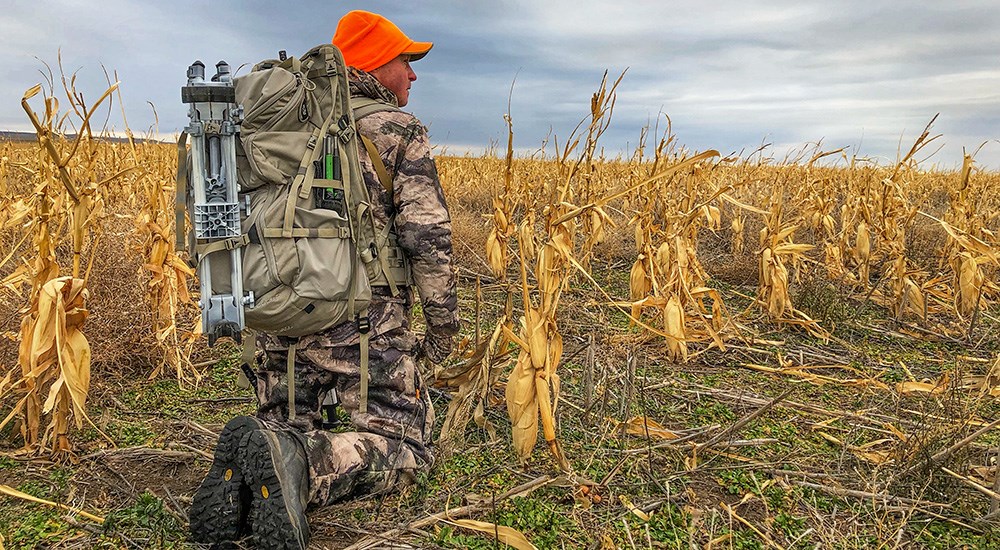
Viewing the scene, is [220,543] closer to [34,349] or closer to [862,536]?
[34,349]

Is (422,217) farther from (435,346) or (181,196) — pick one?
(181,196)

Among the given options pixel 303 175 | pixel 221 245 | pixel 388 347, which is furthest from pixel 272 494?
pixel 303 175

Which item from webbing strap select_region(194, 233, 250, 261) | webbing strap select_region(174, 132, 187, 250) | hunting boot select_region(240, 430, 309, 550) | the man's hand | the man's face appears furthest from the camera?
the man's hand

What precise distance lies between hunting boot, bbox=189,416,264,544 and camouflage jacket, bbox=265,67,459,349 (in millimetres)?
524

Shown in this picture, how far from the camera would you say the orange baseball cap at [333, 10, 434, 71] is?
9.00 ft

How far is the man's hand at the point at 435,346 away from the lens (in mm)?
3008

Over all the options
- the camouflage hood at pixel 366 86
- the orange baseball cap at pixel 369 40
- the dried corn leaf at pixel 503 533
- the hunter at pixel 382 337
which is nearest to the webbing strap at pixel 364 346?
the hunter at pixel 382 337

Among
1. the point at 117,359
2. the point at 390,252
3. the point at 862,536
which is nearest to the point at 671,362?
the point at 862,536

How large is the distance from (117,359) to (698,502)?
3.51m

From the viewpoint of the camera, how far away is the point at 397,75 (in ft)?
9.35

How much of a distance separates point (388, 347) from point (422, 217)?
0.57 metres

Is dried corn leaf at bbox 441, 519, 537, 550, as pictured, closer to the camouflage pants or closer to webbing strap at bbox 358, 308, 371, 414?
the camouflage pants

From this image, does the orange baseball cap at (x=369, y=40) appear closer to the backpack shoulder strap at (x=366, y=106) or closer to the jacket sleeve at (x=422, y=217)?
the backpack shoulder strap at (x=366, y=106)

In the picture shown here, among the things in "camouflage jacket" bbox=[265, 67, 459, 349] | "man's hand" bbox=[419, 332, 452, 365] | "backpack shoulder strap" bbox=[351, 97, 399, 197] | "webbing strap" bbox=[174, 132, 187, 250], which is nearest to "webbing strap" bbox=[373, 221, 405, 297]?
"camouflage jacket" bbox=[265, 67, 459, 349]
